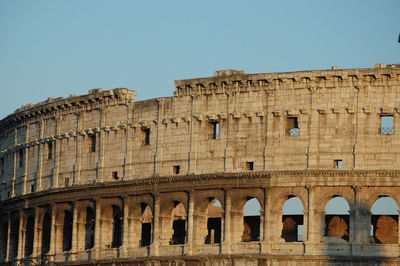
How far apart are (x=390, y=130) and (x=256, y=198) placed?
859cm

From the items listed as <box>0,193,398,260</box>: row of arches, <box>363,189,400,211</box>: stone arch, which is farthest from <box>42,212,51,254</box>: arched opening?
<box>363,189,400,211</box>: stone arch

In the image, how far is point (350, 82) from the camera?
71.9m

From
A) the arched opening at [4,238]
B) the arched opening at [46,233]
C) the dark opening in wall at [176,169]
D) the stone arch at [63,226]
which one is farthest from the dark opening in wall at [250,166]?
the arched opening at [4,238]

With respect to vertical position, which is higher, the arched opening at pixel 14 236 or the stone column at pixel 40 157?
the stone column at pixel 40 157

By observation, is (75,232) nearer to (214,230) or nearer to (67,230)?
(67,230)

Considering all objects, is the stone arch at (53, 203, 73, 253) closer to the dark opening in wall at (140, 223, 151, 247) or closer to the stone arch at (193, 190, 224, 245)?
the dark opening in wall at (140, 223, 151, 247)

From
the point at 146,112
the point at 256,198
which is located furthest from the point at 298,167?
the point at 146,112

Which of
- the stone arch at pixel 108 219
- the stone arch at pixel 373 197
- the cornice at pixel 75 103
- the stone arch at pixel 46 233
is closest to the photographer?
the stone arch at pixel 373 197

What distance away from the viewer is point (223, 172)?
74.1 meters

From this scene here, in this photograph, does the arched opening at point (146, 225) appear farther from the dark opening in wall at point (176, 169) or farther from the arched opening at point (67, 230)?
the arched opening at point (67, 230)

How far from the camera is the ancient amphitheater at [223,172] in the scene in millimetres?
70938

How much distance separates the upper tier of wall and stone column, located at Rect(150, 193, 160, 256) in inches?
61.3

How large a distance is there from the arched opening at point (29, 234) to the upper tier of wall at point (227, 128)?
2.67m

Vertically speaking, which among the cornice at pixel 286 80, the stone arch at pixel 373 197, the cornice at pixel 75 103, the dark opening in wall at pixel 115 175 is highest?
the cornice at pixel 75 103
